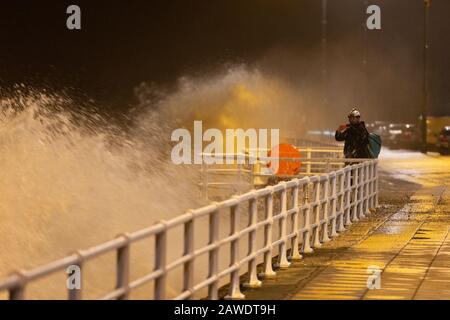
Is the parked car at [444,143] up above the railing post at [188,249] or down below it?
below

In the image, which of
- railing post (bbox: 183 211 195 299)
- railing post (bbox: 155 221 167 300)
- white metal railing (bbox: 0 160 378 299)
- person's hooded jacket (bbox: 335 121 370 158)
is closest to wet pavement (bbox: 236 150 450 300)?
white metal railing (bbox: 0 160 378 299)

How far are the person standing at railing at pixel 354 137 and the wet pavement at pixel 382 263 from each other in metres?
1.24

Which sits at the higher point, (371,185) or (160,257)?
(160,257)

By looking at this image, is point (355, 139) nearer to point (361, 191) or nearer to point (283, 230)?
point (361, 191)

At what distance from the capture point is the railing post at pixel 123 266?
9203 millimetres

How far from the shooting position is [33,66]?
93812mm

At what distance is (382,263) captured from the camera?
1627 cm

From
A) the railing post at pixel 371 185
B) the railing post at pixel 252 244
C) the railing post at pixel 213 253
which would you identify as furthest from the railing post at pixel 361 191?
the railing post at pixel 213 253

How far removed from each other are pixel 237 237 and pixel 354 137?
1261cm

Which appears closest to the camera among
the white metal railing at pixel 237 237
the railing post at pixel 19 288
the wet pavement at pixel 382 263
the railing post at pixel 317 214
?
the railing post at pixel 19 288

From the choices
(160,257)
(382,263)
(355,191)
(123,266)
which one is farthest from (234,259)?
(355,191)

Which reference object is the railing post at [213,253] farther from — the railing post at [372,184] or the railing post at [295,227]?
the railing post at [372,184]

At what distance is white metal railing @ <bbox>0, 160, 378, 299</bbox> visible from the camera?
29.2 ft
